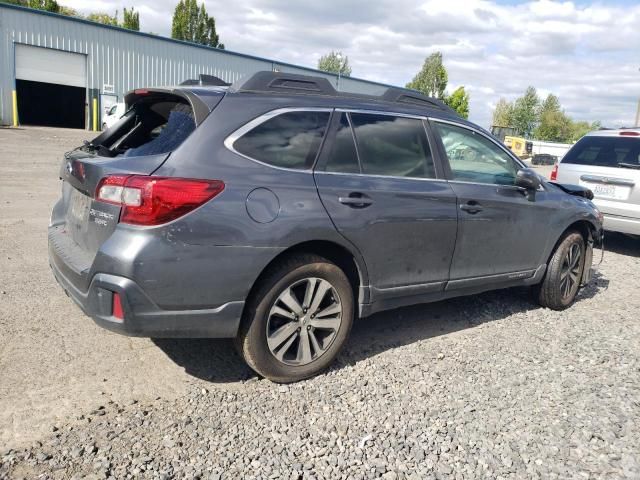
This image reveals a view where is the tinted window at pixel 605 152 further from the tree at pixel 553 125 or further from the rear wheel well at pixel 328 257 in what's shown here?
the tree at pixel 553 125

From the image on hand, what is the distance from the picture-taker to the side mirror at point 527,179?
4539 mm

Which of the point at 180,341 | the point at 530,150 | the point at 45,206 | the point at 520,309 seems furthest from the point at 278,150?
the point at 530,150

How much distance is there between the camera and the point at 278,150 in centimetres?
326

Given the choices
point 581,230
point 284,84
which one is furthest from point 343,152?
point 581,230

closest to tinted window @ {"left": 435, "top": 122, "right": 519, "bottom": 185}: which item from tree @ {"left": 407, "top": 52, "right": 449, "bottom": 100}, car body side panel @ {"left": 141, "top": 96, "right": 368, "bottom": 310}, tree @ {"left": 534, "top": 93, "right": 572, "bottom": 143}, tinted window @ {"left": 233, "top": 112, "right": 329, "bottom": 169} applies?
tinted window @ {"left": 233, "top": 112, "right": 329, "bottom": 169}

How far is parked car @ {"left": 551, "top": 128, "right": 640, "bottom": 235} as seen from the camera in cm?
763

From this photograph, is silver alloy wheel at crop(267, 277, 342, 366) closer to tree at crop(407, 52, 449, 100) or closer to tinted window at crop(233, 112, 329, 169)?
tinted window at crop(233, 112, 329, 169)

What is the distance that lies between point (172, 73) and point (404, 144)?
28.9 meters

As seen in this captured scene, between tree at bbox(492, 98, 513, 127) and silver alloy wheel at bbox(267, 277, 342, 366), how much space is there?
253 ft

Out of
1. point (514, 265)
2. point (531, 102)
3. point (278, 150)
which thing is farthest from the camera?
point (531, 102)

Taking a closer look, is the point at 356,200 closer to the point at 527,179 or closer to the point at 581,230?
the point at 527,179

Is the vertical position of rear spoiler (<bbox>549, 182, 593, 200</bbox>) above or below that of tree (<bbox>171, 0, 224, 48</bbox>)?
below

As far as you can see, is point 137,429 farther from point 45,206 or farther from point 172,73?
point 172,73

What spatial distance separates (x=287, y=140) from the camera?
3314 mm
